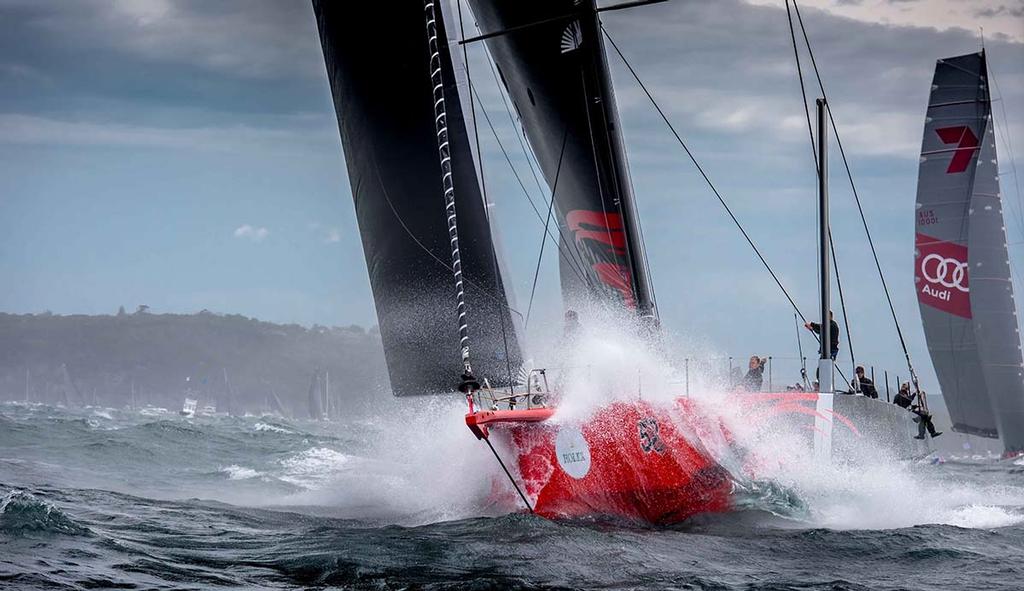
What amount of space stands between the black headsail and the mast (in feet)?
5.62

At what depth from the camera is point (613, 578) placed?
6270 mm

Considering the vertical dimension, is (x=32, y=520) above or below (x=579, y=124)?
below

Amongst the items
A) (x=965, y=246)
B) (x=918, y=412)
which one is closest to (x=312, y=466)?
(x=918, y=412)

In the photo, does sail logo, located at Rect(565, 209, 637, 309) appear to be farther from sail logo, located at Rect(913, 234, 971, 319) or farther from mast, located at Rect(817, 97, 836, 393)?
sail logo, located at Rect(913, 234, 971, 319)

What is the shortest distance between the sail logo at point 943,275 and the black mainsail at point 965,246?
0.08 ft

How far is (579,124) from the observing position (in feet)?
34.7

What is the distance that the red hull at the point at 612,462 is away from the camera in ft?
28.5

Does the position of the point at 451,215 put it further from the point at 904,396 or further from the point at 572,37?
the point at 904,396

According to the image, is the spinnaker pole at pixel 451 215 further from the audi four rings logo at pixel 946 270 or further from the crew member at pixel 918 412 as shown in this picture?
the audi four rings logo at pixel 946 270

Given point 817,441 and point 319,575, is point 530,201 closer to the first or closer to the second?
point 817,441

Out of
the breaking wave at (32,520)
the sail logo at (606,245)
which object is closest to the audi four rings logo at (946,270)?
the sail logo at (606,245)

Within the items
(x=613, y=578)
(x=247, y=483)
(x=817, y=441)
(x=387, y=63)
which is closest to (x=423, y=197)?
(x=387, y=63)

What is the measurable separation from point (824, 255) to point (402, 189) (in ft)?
14.6

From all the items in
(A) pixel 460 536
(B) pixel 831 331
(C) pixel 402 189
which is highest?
(C) pixel 402 189
